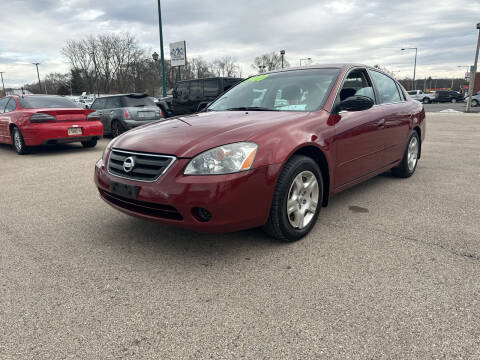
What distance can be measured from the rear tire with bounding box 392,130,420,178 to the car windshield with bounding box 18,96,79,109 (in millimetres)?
7036

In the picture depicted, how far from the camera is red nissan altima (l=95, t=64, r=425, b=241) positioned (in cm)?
247

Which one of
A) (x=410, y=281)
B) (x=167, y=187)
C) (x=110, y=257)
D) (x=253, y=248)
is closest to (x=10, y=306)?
(x=110, y=257)

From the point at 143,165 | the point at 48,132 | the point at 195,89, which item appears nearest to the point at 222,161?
the point at 143,165

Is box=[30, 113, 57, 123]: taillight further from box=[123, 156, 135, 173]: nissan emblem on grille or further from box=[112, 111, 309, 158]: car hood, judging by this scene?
box=[123, 156, 135, 173]: nissan emblem on grille

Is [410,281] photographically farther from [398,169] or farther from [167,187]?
[398,169]

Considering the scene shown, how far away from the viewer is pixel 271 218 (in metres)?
2.75

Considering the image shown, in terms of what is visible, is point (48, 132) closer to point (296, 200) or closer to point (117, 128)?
point (117, 128)

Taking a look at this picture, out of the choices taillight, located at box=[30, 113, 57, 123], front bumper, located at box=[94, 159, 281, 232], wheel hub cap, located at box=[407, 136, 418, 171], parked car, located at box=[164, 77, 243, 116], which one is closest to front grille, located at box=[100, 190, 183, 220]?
front bumper, located at box=[94, 159, 281, 232]

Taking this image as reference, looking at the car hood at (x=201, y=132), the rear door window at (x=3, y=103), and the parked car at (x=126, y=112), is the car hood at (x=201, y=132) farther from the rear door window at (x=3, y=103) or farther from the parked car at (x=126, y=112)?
the rear door window at (x=3, y=103)

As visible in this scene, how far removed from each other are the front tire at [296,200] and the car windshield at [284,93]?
67 cm

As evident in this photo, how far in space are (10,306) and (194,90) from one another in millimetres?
10557

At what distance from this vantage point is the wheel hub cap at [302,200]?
2871mm

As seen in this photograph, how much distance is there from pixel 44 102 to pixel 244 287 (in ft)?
25.1

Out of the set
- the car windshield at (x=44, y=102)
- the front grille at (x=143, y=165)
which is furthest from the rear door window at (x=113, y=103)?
the front grille at (x=143, y=165)
